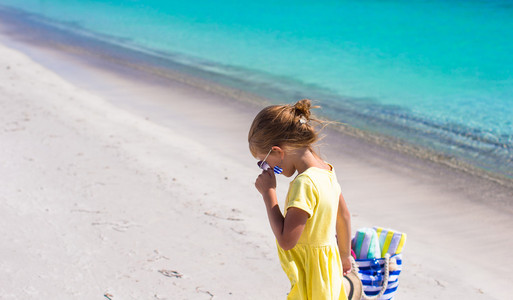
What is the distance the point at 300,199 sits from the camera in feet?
6.55

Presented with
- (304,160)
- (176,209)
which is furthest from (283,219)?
(176,209)

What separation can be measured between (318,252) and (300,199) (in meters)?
0.28

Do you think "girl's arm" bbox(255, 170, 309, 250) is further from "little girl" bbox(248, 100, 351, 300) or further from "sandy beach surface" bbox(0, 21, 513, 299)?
"sandy beach surface" bbox(0, 21, 513, 299)

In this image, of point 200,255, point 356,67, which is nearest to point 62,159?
point 200,255

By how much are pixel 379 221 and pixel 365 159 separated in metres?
2.11

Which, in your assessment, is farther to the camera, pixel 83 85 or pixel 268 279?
pixel 83 85

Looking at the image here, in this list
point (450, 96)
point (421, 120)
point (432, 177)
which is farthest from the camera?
point (450, 96)

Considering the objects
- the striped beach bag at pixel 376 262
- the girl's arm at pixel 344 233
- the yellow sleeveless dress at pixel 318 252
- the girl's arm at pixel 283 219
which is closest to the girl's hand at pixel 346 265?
the girl's arm at pixel 344 233

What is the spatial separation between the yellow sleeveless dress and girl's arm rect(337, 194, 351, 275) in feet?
0.64

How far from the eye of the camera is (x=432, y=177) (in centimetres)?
647

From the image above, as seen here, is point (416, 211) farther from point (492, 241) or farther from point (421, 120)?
point (421, 120)

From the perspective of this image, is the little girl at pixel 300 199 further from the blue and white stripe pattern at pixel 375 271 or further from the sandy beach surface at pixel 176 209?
the sandy beach surface at pixel 176 209

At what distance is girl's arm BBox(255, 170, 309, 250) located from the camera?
201cm

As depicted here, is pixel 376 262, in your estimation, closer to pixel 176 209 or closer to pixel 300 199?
pixel 300 199
